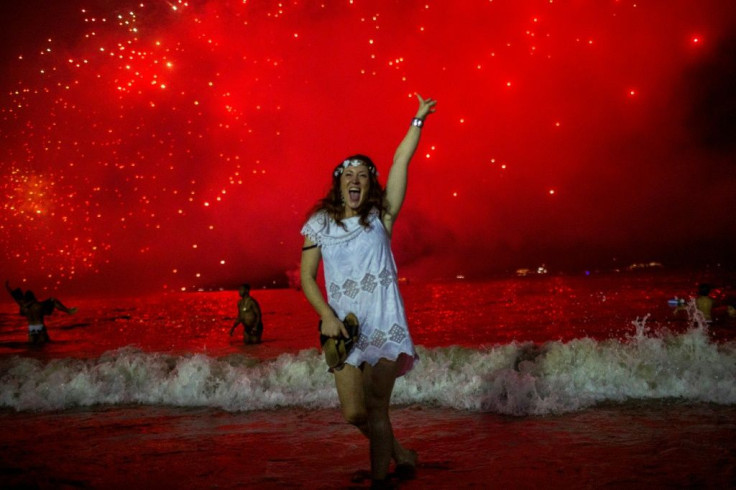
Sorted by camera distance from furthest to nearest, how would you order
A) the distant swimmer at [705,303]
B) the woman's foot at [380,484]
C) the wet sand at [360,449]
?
the distant swimmer at [705,303], the wet sand at [360,449], the woman's foot at [380,484]

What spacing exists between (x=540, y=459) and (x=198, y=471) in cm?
263

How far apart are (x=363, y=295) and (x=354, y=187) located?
2.31ft

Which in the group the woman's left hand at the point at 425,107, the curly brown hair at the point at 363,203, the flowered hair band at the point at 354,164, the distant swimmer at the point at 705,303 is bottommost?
the distant swimmer at the point at 705,303

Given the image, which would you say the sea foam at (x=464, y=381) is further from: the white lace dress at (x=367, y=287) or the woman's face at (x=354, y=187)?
the woman's face at (x=354, y=187)

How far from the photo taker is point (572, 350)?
8.48 meters

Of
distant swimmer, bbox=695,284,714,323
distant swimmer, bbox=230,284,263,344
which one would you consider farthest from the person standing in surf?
distant swimmer, bbox=695,284,714,323

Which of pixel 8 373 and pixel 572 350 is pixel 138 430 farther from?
pixel 572 350

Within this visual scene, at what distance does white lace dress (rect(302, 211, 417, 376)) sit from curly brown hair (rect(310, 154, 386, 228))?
2.3 inches

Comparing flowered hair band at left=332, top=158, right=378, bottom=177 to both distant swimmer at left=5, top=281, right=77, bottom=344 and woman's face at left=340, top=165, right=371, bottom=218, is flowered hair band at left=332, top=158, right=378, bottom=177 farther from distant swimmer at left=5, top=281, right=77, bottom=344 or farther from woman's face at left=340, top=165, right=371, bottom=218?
distant swimmer at left=5, top=281, right=77, bottom=344

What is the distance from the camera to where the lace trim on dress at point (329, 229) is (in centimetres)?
372

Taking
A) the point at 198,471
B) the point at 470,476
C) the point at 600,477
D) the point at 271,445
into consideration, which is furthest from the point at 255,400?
the point at 600,477

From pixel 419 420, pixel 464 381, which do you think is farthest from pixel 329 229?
pixel 464 381

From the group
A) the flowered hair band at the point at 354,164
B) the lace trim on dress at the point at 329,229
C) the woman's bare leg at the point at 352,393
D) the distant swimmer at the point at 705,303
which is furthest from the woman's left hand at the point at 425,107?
the distant swimmer at the point at 705,303

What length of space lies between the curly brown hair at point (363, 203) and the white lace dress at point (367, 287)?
58 millimetres
